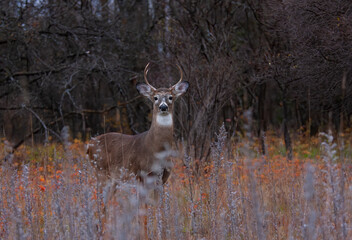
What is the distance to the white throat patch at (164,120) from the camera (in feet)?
20.6

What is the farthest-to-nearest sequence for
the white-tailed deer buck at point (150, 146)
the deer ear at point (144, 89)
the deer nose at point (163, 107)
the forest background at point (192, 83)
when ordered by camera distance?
the deer ear at point (144, 89) < the deer nose at point (163, 107) < the white-tailed deer buck at point (150, 146) < the forest background at point (192, 83)

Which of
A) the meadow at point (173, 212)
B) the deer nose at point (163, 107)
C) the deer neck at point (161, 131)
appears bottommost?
the meadow at point (173, 212)

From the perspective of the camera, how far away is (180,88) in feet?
23.2

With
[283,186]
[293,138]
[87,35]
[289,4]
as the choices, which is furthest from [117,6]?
[283,186]

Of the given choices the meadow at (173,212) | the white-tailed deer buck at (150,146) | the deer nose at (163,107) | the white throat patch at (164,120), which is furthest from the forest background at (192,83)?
the deer nose at (163,107)

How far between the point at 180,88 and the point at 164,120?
942mm

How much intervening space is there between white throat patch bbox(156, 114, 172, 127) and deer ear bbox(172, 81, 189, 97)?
0.66 m

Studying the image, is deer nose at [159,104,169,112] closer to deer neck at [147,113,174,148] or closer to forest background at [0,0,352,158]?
deer neck at [147,113,174,148]

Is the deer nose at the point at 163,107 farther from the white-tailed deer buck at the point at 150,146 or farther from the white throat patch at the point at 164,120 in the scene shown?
the white throat patch at the point at 164,120

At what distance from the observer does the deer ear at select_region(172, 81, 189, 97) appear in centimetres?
690

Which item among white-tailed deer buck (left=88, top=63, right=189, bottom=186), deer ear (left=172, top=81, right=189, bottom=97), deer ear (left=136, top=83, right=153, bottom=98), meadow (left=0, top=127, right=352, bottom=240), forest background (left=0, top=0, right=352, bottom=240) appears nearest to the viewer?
meadow (left=0, top=127, right=352, bottom=240)

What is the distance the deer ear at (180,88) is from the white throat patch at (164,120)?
2.16 feet

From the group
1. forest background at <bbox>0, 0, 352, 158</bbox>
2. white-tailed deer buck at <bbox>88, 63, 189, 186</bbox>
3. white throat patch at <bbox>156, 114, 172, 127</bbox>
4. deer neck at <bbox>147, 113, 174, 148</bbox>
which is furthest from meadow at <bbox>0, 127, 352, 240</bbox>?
forest background at <bbox>0, 0, 352, 158</bbox>

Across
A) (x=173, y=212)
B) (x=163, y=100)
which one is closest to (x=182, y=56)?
(x=163, y=100)
